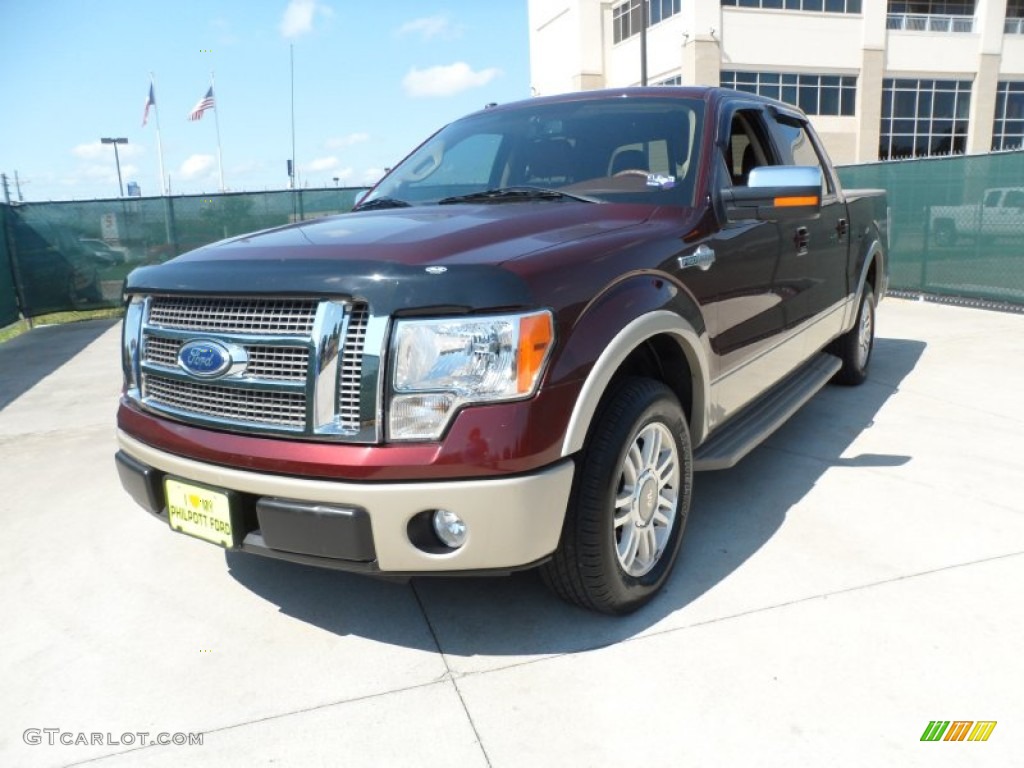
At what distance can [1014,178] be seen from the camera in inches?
357

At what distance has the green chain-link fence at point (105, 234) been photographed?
12000 mm

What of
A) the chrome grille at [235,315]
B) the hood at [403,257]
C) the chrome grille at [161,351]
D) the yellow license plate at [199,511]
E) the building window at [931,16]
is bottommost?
the yellow license plate at [199,511]

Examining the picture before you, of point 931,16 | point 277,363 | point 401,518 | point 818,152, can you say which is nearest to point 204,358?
point 277,363

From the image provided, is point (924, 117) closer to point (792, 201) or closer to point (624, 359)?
point (792, 201)

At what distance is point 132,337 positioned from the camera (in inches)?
112

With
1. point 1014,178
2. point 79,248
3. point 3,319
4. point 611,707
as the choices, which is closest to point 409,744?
point 611,707

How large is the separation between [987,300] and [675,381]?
8.28 metres

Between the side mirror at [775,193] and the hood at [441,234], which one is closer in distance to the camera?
the hood at [441,234]

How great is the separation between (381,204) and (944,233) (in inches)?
352

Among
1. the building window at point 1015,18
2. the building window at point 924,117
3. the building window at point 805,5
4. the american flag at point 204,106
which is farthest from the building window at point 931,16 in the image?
the american flag at point 204,106

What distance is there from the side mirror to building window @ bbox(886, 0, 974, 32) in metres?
36.8

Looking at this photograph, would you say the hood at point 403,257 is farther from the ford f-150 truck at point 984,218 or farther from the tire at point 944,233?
the tire at point 944,233

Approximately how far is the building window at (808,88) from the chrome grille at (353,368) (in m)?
33.3

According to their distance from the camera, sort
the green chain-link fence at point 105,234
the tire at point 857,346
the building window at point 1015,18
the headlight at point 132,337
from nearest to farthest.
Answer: the headlight at point 132,337, the tire at point 857,346, the green chain-link fence at point 105,234, the building window at point 1015,18
